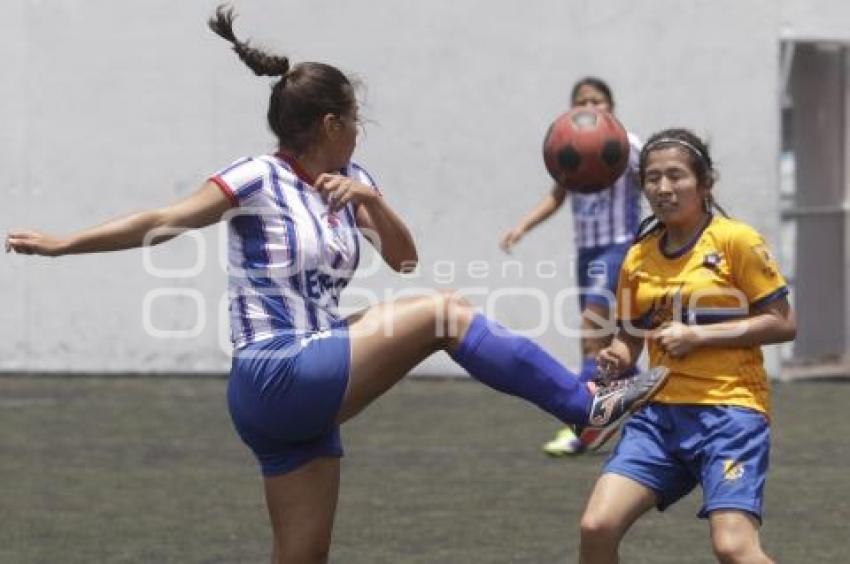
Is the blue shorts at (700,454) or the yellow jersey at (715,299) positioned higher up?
the yellow jersey at (715,299)

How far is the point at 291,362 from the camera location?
586cm

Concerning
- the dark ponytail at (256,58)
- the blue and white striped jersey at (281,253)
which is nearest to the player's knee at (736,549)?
the blue and white striped jersey at (281,253)

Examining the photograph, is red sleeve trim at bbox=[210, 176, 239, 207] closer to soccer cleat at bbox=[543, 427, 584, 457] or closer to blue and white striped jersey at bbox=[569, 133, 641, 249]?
soccer cleat at bbox=[543, 427, 584, 457]

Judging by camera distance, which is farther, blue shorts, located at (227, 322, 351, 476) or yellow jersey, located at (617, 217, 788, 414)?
yellow jersey, located at (617, 217, 788, 414)

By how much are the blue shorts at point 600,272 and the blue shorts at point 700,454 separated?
504 centimetres

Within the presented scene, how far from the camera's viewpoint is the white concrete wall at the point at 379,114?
1461cm

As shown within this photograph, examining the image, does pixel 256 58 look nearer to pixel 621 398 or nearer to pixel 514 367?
pixel 514 367

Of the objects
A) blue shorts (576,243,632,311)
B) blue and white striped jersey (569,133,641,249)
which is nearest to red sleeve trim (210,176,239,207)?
blue shorts (576,243,632,311)

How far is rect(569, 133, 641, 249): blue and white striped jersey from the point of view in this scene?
11.6 m

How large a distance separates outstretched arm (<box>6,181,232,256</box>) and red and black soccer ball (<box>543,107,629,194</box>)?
2978mm

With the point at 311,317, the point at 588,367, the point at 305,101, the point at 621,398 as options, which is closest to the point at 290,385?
the point at 311,317

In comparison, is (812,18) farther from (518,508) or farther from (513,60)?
(518,508)

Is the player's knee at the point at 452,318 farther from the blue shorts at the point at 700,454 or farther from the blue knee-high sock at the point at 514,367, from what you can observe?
the blue shorts at the point at 700,454

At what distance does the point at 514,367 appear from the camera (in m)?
5.86
